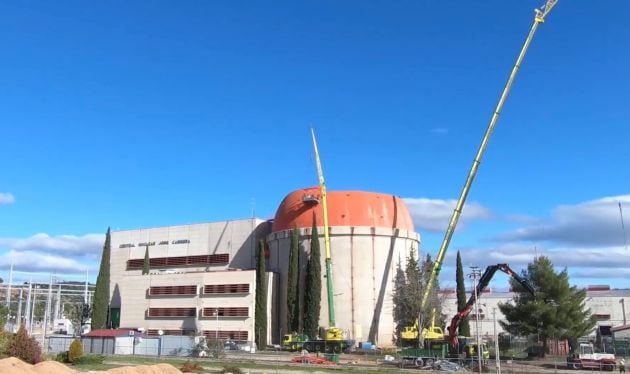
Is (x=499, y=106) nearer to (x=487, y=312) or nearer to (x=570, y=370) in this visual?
(x=570, y=370)

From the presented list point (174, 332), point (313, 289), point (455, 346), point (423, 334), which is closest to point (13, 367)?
point (455, 346)

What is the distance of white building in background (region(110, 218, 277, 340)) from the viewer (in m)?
82.6

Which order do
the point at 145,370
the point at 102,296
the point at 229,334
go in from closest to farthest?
the point at 145,370 → the point at 229,334 → the point at 102,296

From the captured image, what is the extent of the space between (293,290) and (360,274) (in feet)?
31.5

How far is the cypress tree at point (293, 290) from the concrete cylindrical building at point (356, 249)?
57.2 inches

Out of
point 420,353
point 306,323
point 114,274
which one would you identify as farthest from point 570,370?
point 114,274

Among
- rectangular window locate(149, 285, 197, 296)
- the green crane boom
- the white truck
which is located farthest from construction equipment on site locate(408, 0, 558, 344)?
the white truck

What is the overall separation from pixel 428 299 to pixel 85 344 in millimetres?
38629

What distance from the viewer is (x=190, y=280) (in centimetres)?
8775

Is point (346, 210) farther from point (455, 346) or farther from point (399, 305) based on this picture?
point (455, 346)

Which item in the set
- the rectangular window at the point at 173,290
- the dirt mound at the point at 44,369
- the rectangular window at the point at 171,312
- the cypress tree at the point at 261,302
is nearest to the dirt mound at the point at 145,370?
the dirt mound at the point at 44,369

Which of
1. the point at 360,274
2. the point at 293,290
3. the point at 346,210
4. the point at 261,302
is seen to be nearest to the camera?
the point at 293,290

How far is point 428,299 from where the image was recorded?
6981 cm

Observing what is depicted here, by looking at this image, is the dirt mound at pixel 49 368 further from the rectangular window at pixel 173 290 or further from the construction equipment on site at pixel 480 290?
the rectangular window at pixel 173 290
